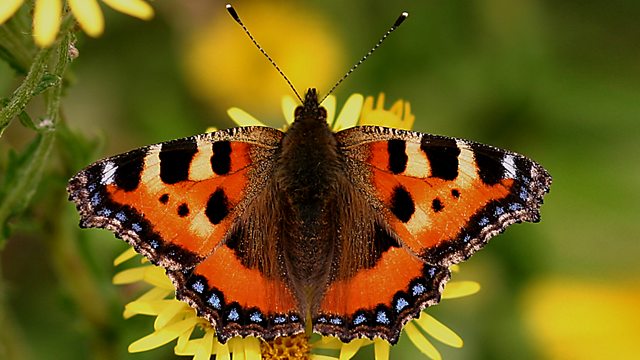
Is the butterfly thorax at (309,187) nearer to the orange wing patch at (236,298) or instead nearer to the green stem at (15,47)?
the orange wing patch at (236,298)

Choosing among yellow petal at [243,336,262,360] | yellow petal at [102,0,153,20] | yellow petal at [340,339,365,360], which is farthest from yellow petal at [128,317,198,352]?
yellow petal at [102,0,153,20]

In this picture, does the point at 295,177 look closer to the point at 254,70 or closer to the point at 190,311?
the point at 190,311

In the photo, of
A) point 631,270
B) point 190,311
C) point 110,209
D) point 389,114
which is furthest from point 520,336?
point 110,209

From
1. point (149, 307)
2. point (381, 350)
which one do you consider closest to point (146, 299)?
point (149, 307)

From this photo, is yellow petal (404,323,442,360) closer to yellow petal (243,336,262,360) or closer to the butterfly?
the butterfly

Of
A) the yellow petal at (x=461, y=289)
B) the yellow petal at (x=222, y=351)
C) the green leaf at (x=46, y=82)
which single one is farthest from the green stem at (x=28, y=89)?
the yellow petal at (x=461, y=289)
